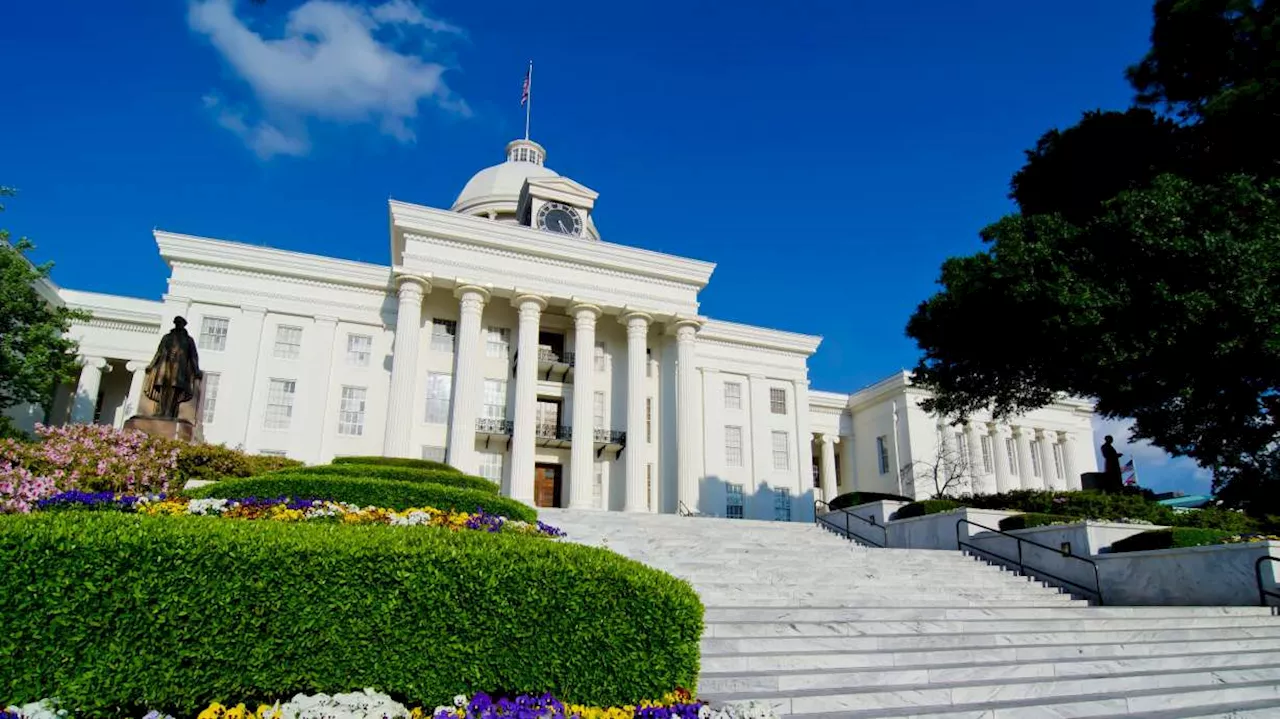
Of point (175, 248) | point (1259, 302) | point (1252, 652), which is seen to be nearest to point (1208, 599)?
point (1252, 652)

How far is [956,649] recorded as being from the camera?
916cm

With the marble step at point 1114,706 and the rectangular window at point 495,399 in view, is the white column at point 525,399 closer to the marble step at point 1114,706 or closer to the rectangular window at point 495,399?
the rectangular window at point 495,399

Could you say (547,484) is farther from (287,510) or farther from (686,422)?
(287,510)

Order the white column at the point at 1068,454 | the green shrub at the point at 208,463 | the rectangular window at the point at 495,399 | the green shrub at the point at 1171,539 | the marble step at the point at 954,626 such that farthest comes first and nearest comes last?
the white column at the point at 1068,454
the rectangular window at the point at 495,399
the green shrub at the point at 208,463
the green shrub at the point at 1171,539
the marble step at the point at 954,626

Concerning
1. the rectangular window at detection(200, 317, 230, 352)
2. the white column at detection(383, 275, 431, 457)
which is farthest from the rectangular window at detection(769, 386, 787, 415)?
the rectangular window at detection(200, 317, 230, 352)

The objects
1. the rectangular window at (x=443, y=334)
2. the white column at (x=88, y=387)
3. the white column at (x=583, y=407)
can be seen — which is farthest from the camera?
the rectangular window at (x=443, y=334)

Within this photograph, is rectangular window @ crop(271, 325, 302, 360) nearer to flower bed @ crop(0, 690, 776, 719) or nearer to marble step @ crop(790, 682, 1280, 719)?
flower bed @ crop(0, 690, 776, 719)

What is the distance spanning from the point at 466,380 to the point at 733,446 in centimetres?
1410

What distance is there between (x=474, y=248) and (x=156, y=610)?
2551cm

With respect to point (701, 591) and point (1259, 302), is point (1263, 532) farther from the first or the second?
point (701, 591)

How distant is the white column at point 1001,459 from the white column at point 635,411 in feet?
77.5

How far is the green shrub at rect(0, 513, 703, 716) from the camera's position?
192 inches

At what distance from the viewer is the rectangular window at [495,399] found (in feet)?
100

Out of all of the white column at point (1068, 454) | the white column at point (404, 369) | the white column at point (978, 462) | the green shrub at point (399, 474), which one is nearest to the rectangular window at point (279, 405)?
the white column at point (404, 369)
